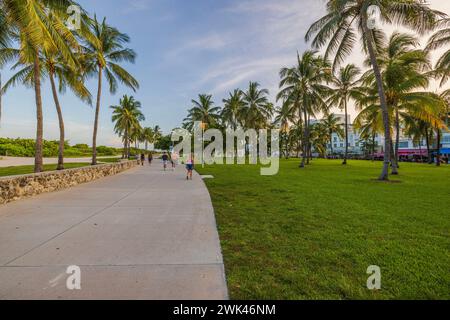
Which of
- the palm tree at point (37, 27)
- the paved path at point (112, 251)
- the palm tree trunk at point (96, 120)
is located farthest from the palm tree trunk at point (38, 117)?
the palm tree trunk at point (96, 120)

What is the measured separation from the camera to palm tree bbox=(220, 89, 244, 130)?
40.5m

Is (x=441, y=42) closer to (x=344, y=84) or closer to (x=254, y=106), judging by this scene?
(x=344, y=84)

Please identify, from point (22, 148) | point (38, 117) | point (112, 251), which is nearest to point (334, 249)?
point (112, 251)

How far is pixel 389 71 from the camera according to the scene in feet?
55.3

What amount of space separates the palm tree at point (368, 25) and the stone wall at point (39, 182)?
14.6 meters

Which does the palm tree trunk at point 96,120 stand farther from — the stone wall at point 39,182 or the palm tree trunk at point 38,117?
the palm tree trunk at point 38,117

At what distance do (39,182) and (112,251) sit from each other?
6743 mm

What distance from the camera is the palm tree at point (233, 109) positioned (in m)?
40.5

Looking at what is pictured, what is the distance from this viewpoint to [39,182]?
8234mm
